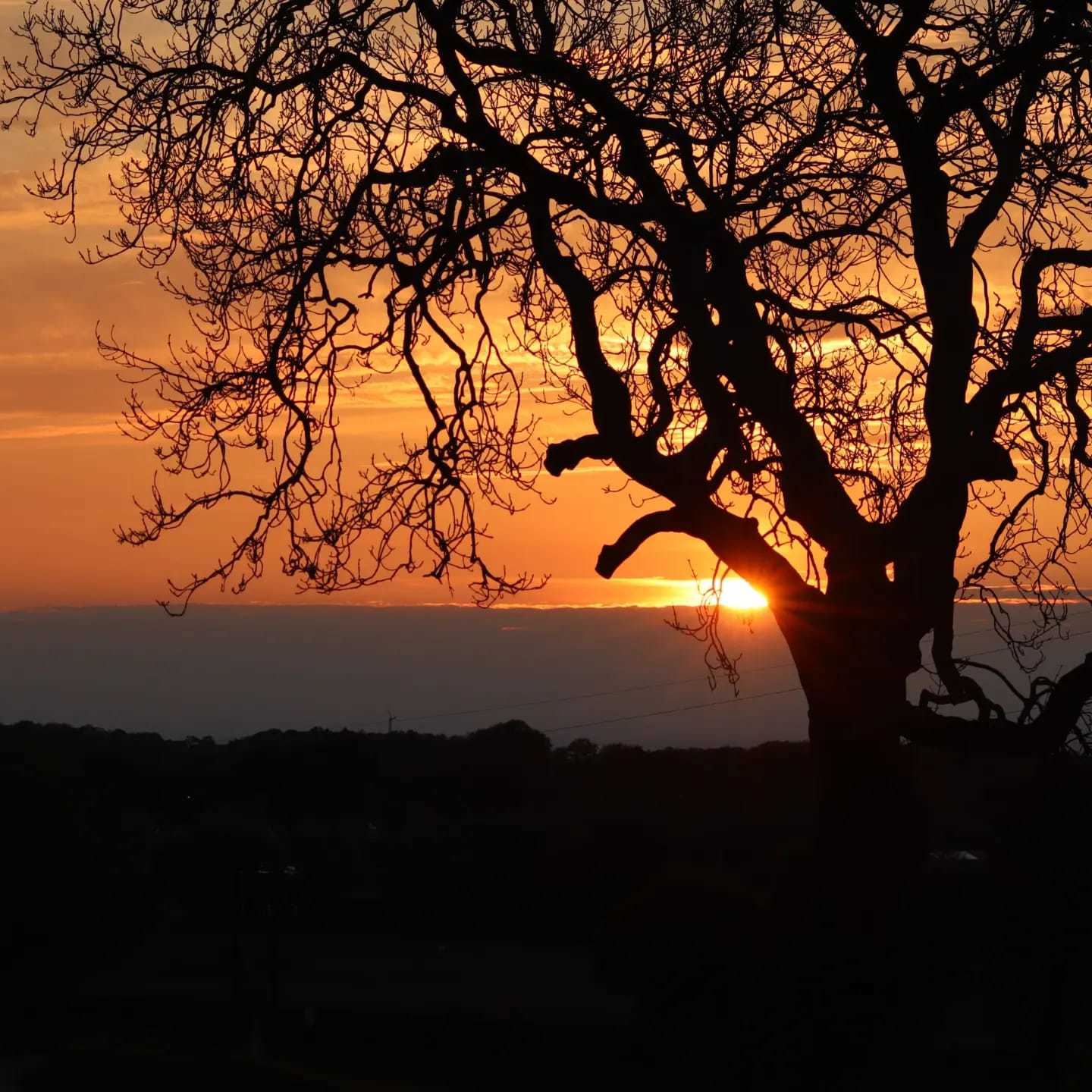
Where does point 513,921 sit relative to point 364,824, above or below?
below

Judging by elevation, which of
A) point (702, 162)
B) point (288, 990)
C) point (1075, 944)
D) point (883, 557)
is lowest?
point (288, 990)

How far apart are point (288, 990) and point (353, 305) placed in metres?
43.5

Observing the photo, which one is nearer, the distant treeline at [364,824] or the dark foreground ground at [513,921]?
the dark foreground ground at [513,921]

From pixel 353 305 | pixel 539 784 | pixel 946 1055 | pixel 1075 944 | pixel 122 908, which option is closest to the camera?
pixel 353 305

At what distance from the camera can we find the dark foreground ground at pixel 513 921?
885cm

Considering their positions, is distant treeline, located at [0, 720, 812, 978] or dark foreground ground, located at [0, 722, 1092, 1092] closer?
dark foreground ground, located at [0, 722, 1092, 1092]

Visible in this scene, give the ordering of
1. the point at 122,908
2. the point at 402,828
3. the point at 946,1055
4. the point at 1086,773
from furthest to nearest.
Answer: the point at 402,828 < the point at 122,908 < the point at 946,1055 < the point at 1086,773

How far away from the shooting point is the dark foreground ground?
8.85 m

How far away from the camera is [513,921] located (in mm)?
57375

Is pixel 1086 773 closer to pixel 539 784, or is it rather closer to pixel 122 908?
pixel 122 908

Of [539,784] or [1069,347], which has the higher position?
[1069,347]

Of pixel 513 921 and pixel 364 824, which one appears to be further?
pixel 364 824

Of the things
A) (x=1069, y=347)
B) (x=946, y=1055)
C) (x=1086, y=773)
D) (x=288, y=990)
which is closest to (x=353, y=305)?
(x=1069, y=347)

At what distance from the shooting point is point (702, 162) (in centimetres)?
920
